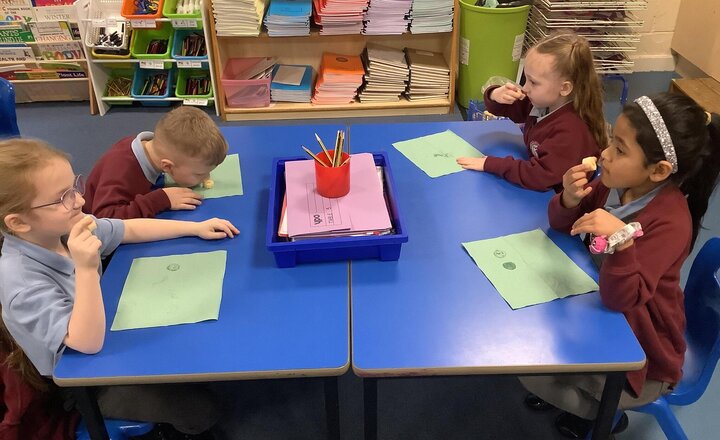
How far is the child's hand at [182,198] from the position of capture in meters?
1.59

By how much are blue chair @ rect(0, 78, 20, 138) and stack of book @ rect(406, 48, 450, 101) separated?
208cm

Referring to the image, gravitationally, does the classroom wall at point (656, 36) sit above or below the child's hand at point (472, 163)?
below

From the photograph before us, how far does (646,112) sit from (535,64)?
0.56 meters

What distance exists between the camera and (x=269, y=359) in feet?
3.77

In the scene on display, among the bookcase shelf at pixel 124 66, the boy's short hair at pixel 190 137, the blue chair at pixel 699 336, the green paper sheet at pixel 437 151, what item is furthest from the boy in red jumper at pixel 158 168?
the bookcase shelf at pixel 124 66

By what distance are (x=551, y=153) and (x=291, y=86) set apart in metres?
2.09

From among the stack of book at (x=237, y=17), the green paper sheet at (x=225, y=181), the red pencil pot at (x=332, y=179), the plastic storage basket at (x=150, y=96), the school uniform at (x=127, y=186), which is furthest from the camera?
the plastic storage basket at (x=150, y=96)

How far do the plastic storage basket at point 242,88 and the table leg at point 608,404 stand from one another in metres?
2.63

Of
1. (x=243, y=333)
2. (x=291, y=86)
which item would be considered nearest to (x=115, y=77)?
(x=291, y=86)

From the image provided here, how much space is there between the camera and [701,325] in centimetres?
147

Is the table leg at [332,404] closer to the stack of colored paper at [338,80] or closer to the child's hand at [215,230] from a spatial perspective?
the child's hand at [215,230]

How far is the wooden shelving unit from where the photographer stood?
11.3 feet

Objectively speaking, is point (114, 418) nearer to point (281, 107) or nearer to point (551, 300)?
point (551, 300)

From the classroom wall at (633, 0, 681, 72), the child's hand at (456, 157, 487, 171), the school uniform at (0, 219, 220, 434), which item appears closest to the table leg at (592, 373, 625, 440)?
the child's hand at (456, 157, 487, 171)
